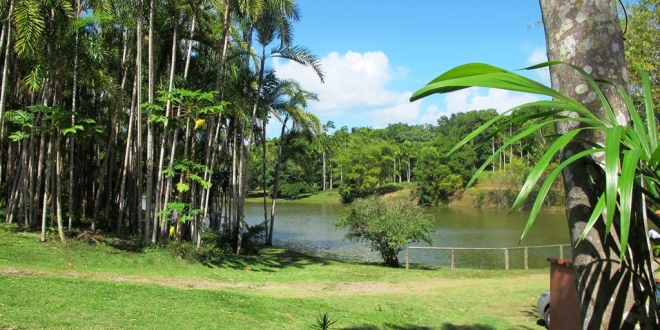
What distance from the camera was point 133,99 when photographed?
16781mm

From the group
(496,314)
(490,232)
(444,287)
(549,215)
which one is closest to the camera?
(496,314)

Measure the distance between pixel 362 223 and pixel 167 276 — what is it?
8470 mm

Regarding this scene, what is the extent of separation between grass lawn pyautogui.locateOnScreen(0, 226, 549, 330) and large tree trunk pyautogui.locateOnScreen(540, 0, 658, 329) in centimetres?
576

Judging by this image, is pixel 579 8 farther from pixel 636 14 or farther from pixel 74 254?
pixel 636 14

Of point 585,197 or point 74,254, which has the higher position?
point 585,197

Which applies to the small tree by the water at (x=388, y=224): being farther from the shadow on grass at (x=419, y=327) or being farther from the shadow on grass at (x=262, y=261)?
the shadow on grass at (x=419, y=327)

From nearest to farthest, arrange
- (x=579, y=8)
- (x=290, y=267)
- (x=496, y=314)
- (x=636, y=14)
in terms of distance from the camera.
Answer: (x=579, y=8), (x=496, y=314), (x=636, y=14), (x=290, y=267)

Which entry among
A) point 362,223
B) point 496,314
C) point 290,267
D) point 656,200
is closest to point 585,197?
point 656,200

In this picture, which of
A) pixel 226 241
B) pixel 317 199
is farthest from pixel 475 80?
pixel 317 199

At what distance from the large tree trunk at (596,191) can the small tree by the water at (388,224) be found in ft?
51.3

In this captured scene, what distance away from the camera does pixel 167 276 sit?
1217 cm

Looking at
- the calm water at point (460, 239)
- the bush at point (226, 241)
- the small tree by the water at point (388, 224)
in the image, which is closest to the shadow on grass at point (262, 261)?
the bush at point (226, 241)

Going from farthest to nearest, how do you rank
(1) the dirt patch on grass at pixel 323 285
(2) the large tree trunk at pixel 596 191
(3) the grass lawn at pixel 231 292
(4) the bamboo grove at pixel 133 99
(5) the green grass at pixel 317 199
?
(5) the green grass at pixel 317 199, (4) the bamboo grove at pixel 133 99, (1) the dirt patch on grass at pixel 323 285, (3) the grass lawn at pixel 231 292, (2) the large tree trunk at pixel 596 191

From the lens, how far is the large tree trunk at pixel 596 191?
7.19 feet
